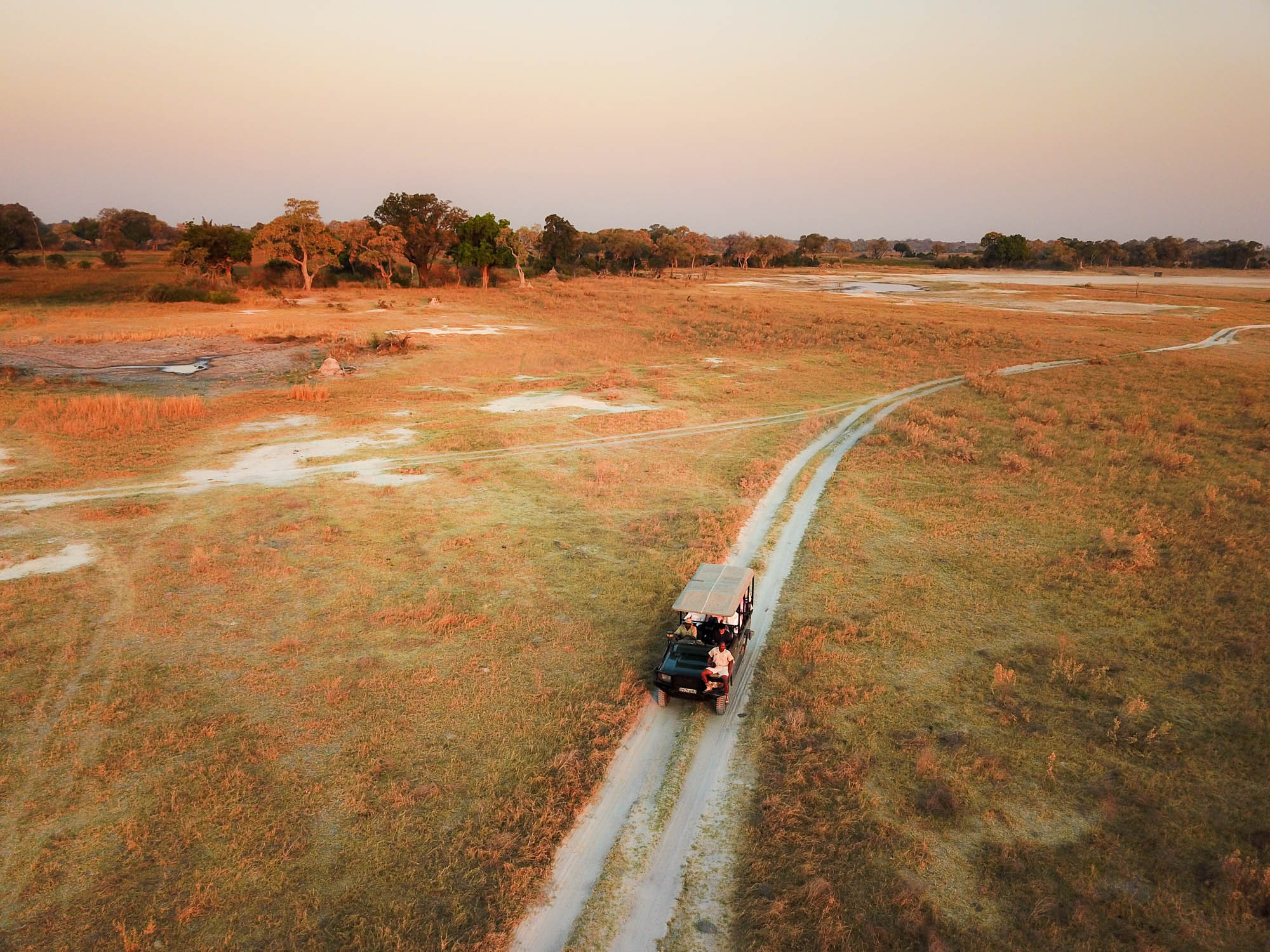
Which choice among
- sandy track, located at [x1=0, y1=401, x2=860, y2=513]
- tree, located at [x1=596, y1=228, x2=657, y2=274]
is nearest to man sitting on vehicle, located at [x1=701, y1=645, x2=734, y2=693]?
sandy track, located at [x1=0, y1=401, x2=860, y2=513]

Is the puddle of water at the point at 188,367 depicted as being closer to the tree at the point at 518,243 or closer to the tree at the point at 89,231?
the tree at the point at 518,243

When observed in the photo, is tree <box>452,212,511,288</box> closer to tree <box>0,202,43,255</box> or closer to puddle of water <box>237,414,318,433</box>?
tree <box>0,202,43,255</box>

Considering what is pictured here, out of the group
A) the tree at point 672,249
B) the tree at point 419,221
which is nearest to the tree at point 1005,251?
the tree at point 672,249

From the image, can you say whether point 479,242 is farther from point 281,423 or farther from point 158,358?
point 281,423

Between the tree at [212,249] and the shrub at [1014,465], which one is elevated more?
the tree at [212,249]

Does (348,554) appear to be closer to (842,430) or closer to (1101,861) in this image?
(1101,861)

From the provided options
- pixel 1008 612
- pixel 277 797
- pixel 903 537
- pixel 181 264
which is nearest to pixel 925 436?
pixel 903 537
